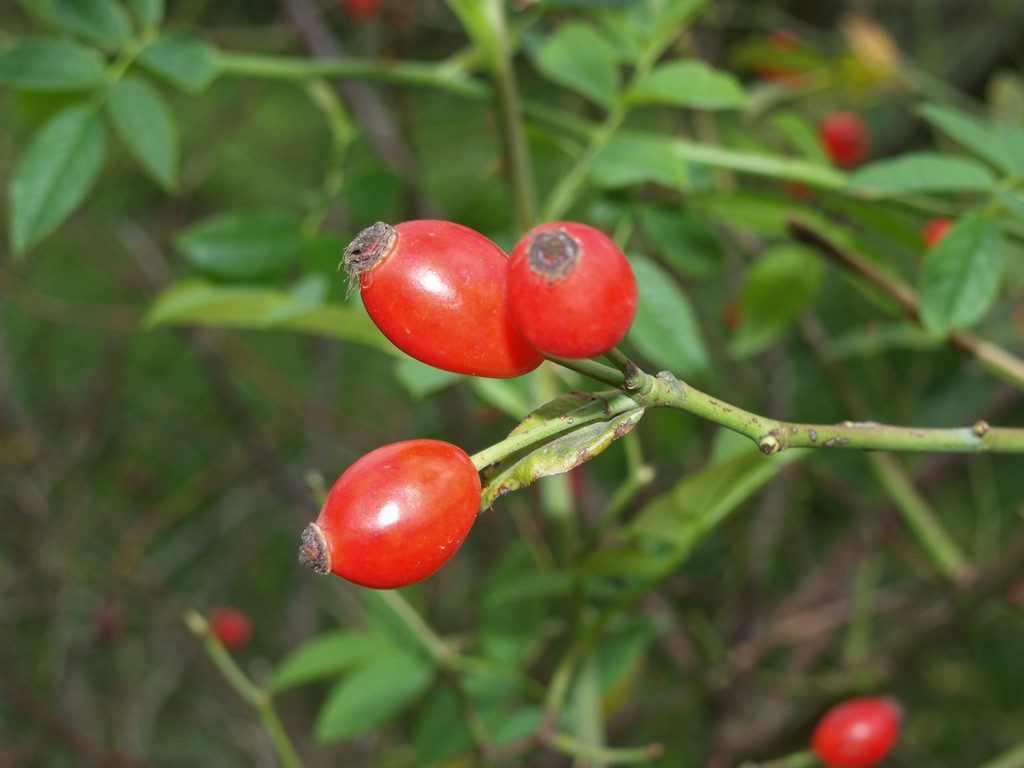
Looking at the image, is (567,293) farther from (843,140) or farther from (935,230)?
(843,140)

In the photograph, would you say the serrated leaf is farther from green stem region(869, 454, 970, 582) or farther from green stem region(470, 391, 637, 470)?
green stem region(869, 454, 970, 582)

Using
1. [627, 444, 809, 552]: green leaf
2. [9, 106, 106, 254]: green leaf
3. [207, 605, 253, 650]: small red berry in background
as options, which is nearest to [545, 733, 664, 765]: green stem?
[627, 444, 809, 552]: green leaf

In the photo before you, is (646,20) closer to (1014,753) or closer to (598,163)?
(598,163)

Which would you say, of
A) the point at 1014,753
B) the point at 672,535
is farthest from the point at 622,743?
the point at 672,535

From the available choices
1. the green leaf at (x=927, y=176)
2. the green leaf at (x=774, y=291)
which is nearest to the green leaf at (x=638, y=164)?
the green leaf at (x=927, y=176)

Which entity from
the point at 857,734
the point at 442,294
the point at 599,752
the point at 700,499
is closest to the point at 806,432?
the point at 442,294
